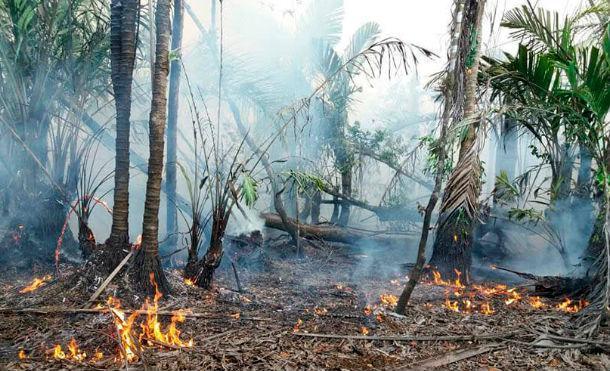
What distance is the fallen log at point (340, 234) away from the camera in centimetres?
1002

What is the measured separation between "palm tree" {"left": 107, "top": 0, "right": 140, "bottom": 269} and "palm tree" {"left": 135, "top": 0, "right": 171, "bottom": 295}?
336 millimetres

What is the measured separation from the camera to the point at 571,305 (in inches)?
226

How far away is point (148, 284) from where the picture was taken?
4.99m

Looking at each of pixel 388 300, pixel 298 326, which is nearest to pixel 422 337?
pixel 298 326

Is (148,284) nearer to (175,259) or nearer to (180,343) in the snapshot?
(180,343)

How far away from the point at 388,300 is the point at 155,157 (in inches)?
134

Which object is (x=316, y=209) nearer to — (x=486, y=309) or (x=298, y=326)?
(x=486, y=309)

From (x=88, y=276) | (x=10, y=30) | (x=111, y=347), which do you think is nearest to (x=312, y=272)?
(x=88, y=276)

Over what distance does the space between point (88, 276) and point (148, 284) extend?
659mm

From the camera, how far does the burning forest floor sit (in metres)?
3.83

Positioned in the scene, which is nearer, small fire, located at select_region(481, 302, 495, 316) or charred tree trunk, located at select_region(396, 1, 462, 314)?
charred tree trunk, located at select_region(396, 1, 462, 314)

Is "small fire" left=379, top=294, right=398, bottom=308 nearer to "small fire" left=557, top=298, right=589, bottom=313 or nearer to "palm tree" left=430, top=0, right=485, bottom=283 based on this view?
"palm tree" left=430, top=0, right=485, bottom=283

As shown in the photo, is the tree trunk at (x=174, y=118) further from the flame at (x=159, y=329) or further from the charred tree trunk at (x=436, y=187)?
the charred tree trunk at (x=436, y=187)

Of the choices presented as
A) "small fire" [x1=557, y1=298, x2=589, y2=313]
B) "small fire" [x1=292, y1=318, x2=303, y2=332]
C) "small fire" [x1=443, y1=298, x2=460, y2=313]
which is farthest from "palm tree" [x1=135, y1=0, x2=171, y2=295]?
"small fire" [x1=557, y1=298, x2=589, y2=313]
